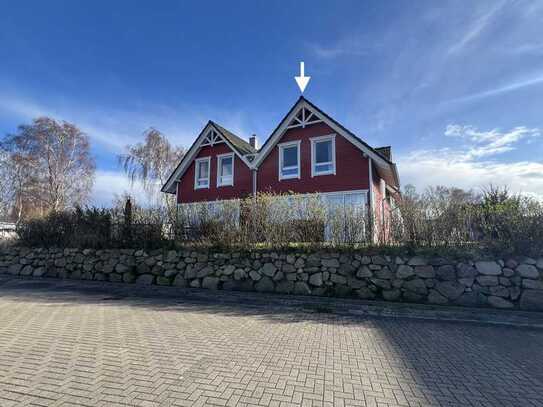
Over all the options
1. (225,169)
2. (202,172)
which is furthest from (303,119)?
(202,172)

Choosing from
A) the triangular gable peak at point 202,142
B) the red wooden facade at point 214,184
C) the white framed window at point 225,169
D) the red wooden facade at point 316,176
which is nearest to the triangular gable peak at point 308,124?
the red wooden facade at point 316,176

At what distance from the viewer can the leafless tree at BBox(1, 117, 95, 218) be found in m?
28.5

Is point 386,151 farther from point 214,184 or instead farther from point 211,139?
point 211,139

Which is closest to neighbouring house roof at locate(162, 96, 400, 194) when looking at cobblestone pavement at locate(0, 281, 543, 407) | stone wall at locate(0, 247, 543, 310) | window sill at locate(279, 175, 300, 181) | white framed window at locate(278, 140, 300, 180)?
white framed window at locate(278, 140, 300, 180)

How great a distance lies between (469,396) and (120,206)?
1251cm

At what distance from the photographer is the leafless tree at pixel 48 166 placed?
2852cm

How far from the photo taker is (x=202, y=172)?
2089 cm

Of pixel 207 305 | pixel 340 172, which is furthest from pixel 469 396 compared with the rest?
pixel 340 172

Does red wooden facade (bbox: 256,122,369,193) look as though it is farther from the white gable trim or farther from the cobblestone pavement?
the cobblestone pavement

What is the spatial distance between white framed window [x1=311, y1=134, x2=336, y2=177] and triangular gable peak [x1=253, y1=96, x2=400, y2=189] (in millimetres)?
804

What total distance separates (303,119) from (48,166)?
1097 inches

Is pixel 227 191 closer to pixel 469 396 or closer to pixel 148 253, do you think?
pixel 148 253

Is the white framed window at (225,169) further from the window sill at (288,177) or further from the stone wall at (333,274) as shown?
the stone wall at (333,274)

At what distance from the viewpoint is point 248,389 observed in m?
3.08
